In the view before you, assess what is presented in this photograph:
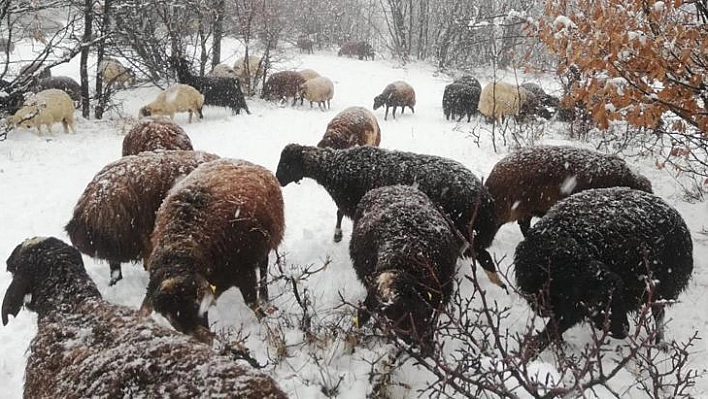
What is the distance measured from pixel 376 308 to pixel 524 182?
2.79 meters

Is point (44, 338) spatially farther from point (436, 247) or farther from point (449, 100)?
point (449, 100)

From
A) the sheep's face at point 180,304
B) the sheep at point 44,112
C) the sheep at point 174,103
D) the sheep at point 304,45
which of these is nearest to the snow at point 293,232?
the sheep at point 44,112

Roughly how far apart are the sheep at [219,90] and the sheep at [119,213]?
9.66m

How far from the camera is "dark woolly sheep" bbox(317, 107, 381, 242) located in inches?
318

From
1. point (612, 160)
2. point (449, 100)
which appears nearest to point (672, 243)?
point (612, 160)

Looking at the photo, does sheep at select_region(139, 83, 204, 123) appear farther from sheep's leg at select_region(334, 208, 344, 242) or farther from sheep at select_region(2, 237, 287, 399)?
sheep at select_region(2, 237, 287, 399)

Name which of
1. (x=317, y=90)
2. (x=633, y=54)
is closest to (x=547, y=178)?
(x=633, y=54)

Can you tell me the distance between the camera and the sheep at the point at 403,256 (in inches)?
114

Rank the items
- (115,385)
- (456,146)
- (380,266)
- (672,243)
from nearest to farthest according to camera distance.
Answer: (115,385) < (380,266) < (672,243) < (456,146)

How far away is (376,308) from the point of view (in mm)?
2943

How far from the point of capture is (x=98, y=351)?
2.28m

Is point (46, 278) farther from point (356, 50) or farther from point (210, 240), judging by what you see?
point (356, 50)

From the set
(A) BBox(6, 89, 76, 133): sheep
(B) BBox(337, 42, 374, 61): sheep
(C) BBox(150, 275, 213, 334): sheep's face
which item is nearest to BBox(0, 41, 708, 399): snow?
(A) BBox(6, 89, 76, 133): sheep

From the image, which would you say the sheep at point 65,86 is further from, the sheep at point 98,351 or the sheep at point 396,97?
the sheep at point 98,351
